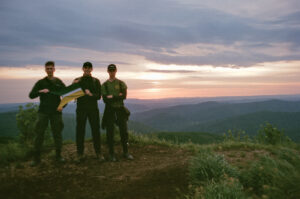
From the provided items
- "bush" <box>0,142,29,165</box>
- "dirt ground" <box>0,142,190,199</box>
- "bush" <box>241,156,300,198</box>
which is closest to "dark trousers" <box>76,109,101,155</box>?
"dirt ground" <box>0,142,190,199</box>

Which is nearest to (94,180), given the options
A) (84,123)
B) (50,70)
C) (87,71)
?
(84,123)

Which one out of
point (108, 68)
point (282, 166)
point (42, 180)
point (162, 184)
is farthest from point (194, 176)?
point (108, 68)

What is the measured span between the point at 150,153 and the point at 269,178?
429cm

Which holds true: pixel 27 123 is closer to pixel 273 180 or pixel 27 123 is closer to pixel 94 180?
pixel 94 180

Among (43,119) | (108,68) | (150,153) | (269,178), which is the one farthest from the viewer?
(150,153)

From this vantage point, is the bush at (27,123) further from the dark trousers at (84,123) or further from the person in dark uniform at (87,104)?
the person in dark uniform at (87,104)

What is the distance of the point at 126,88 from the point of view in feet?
21.5

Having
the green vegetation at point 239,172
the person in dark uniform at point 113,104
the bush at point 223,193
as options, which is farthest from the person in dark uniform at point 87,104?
the bush at point 223,193

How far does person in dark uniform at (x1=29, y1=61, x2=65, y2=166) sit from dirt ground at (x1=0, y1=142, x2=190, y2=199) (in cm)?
60

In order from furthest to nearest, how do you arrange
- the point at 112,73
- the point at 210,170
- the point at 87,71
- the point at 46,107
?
the point at 112,73
the point at 87,71
the point at 46,107
the point at 210,170

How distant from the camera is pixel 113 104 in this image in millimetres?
6426

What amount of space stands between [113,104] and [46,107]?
1858mm

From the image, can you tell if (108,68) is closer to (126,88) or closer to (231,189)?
(126,88)

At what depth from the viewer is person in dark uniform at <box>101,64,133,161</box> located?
6.36 metres
